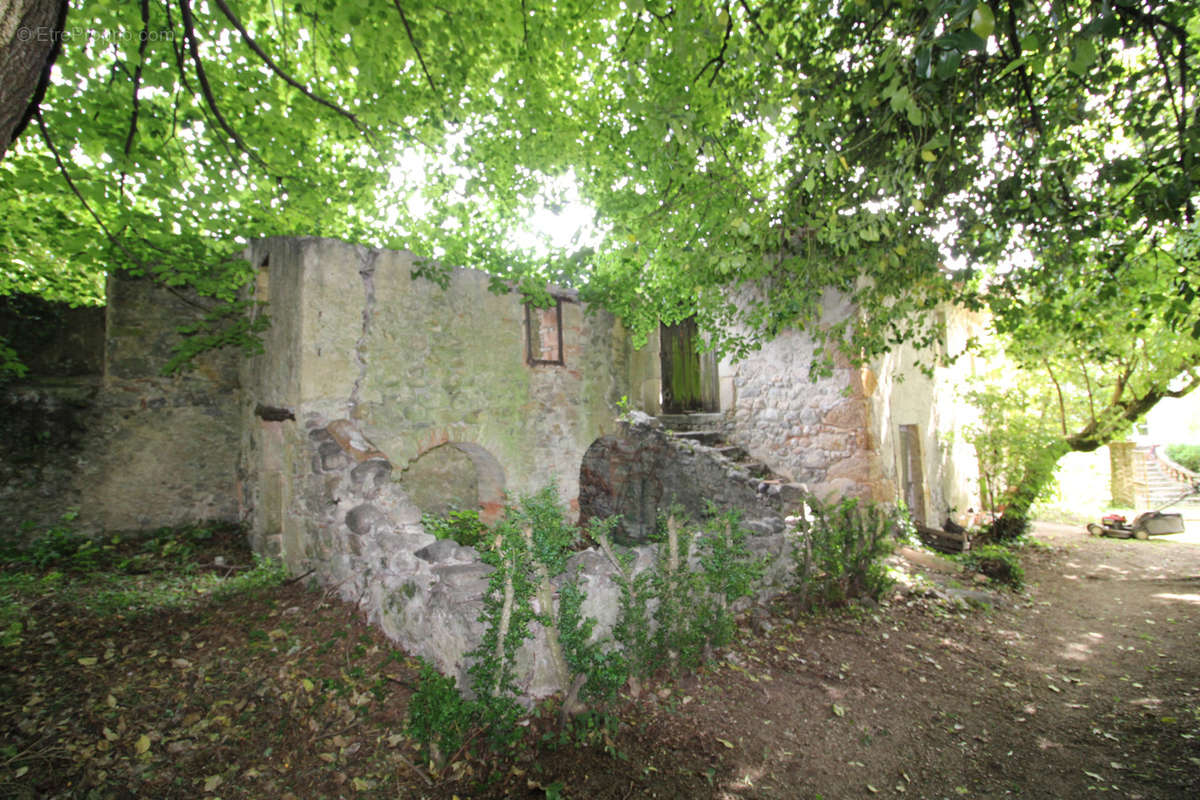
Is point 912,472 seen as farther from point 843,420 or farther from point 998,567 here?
point 843,420

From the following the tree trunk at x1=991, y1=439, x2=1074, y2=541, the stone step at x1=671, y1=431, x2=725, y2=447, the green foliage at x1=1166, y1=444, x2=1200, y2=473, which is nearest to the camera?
the stone step at x1=671, y1=431, x2=725, y2=447

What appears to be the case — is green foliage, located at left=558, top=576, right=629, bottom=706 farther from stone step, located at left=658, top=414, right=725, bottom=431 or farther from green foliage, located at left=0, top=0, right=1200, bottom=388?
stone step, located at left=658, top=414, right=725, bottom=431

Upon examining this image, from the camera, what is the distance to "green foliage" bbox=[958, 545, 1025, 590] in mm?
6918

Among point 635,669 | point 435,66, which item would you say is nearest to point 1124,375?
point 635,669

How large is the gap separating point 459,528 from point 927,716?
432 centimetres

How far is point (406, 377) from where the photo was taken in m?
6.44

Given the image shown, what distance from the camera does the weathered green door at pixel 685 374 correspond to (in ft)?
32.5

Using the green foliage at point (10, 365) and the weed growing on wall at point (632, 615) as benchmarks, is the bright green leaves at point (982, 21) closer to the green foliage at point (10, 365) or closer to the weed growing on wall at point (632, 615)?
the weed growing on wall at point (632, 615)

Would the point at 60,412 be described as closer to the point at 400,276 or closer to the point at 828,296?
the point at 400,276

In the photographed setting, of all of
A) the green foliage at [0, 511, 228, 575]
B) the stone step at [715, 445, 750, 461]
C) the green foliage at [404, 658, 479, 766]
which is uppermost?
the stone step at [715, 445, 750, 461]

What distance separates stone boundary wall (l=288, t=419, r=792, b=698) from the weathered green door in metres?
3.87

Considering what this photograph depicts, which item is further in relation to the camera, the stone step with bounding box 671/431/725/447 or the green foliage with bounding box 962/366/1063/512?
the green foliage with bounding box 962/366/1063/512

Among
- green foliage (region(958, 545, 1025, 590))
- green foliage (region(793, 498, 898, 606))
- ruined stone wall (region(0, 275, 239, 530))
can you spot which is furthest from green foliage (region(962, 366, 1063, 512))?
ruined stone wall (region(0, 275, 239, 530))

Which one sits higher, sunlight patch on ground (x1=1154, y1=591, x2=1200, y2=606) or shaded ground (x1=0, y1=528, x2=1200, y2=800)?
shaded ground (x1=0, y1=528, x2=1200, y2=800)
